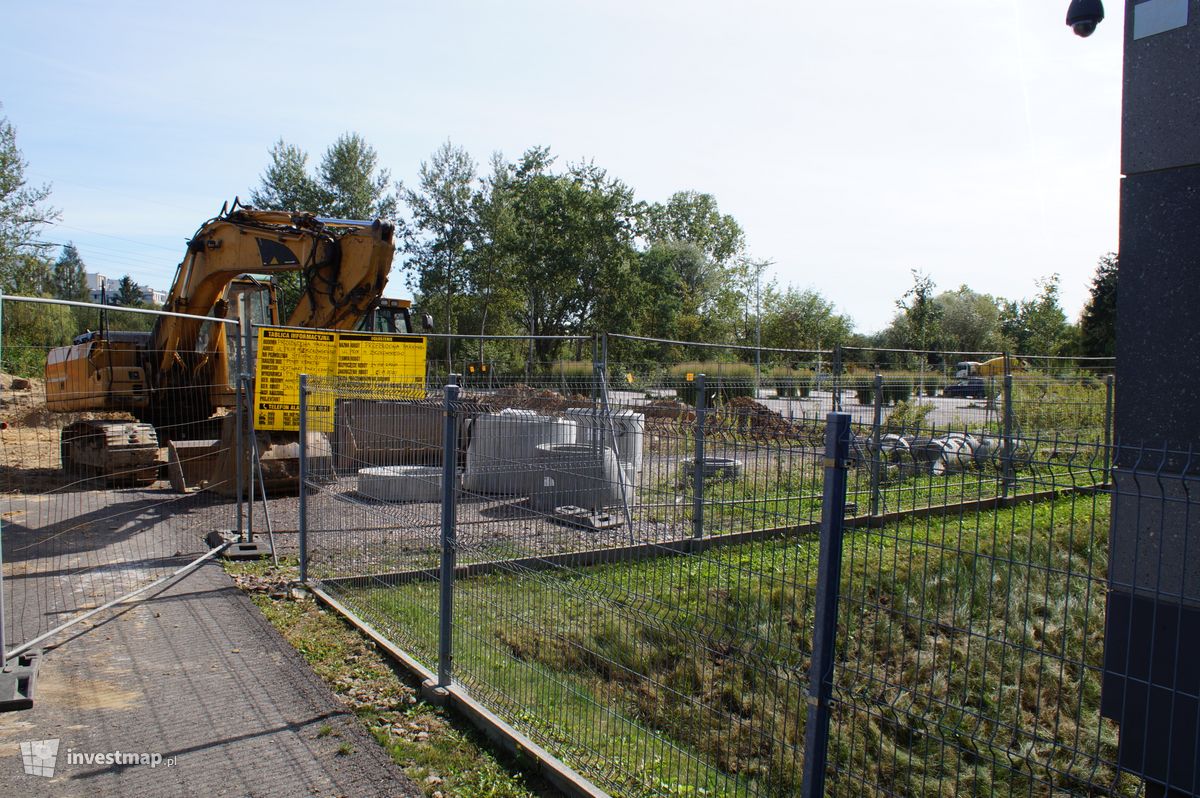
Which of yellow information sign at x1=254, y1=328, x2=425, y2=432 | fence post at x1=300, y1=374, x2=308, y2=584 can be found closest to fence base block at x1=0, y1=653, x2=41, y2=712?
fence post at x1=300, y1=374, x2=308, y2=584

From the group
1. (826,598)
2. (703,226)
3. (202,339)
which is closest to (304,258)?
(202,339)

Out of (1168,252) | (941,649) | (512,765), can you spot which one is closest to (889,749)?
(941,649)

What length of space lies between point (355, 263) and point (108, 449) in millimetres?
4375

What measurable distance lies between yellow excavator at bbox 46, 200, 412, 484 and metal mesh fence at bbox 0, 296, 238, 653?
3 centimetres

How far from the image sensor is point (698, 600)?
3.41 metres

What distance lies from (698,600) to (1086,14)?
372 cm

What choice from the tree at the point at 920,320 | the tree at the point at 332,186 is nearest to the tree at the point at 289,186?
the tree at the point at 332,186

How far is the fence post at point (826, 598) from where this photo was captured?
8.84 feet

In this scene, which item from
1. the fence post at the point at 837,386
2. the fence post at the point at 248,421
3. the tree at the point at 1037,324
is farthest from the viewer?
the tree at the point at 1037,324

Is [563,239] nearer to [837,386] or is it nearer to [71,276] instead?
[837,386]

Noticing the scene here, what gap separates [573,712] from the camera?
174 inches

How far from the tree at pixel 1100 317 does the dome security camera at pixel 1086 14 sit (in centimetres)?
4211

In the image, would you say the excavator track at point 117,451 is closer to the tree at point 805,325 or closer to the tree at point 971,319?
the tree at point 805,325

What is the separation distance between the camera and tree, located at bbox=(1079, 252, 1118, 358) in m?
41.7
